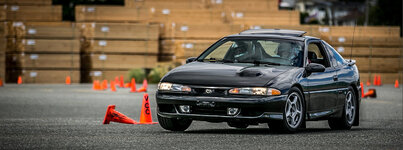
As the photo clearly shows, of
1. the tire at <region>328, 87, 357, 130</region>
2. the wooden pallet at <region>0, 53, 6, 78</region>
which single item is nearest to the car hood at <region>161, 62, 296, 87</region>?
the tire at <region>328, 87, 357, 130</region>

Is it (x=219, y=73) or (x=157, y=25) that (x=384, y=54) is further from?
(x=219, y=73)

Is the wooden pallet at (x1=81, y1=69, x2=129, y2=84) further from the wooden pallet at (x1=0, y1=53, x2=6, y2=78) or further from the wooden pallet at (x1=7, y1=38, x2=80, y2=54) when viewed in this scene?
the wooden pallet at (x1=0, y1=53, x2=6, y2=78)

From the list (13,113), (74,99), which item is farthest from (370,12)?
(13,113)

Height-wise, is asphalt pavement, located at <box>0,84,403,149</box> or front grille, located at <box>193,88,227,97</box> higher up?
front grille, located at <box>193,88,227,97</box>

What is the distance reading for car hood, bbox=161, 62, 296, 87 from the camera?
11.0 m

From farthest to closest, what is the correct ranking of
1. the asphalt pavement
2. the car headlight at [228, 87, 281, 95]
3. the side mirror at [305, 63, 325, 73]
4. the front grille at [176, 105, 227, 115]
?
the side mirror at [305, 63, 325, 73] → the front grille at [176, 105, 227, 115] → the car headlight at [228, 87, 281, 95] → the asphalt pavement

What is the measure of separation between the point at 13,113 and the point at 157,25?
58.1ft

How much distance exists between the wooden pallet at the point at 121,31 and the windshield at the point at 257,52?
2258 centimetres

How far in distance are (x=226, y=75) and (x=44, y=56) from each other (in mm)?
23964

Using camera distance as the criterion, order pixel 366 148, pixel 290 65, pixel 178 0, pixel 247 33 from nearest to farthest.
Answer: pixel 366 148 → pixel 290 65 → pixel 247 33 → pixel 178 0

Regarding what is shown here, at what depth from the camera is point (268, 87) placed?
11.0m

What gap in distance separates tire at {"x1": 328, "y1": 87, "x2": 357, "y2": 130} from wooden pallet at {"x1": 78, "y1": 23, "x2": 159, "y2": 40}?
21.9 metres

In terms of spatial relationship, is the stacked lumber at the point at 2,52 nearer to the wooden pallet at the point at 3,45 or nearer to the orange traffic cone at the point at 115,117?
the wooden pallet at the point at 3,45

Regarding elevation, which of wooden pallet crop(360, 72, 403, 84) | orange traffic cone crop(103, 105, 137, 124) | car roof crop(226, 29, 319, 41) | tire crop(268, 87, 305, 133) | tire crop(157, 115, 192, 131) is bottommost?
wooden pallet crop(360, 72, 403, 84)
